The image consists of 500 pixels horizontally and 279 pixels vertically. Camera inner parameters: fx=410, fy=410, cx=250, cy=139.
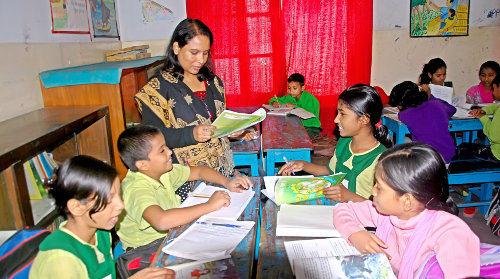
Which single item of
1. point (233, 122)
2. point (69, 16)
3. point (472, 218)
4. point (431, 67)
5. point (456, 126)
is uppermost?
point (69, 16)

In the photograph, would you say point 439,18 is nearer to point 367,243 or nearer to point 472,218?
point 472,218

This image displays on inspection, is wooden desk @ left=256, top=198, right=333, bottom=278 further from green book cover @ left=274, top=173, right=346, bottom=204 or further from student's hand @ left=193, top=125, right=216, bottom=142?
student's hand @ left=193, top=125, right=216, bottom=142

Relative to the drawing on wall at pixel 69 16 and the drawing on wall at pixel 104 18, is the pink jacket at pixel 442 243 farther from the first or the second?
the drawing on wall at pixel 104 18

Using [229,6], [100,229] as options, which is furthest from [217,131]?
[229,6]

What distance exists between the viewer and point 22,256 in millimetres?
1262

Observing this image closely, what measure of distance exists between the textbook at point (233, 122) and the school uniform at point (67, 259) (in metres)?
0.78

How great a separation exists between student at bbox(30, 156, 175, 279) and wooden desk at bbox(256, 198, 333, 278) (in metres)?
0.52

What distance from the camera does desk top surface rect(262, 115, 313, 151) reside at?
2914 millimetres

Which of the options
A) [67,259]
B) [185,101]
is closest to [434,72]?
[185,101]

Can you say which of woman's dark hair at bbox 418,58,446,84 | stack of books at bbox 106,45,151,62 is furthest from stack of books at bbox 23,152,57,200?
woman's dark hair at bbox 418,58,446,84

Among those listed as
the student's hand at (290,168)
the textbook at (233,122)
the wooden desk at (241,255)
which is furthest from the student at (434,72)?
the wooden desk at (241,255)

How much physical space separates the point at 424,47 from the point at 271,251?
4.56 metres

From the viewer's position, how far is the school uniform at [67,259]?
4.02 ft

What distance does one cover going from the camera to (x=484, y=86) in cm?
467
